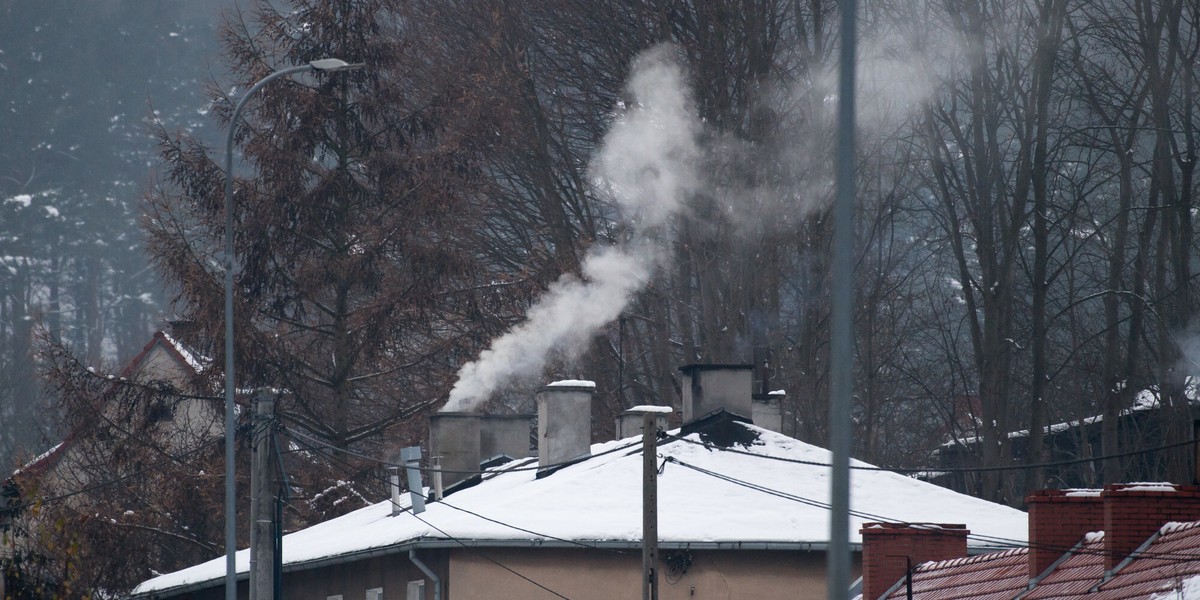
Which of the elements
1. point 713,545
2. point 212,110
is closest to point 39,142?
point 212,110

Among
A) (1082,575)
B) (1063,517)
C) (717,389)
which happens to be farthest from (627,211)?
(1082,575)

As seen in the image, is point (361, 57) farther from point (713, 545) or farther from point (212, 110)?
point (713, 545)

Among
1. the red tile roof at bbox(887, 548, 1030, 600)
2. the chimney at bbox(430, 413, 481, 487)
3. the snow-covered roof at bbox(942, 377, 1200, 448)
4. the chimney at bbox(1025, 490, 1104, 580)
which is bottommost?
the red tile roof at bbox(887, 548, 1030, 600)

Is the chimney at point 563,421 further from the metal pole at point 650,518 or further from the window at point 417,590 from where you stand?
the metal pole at point 650,518

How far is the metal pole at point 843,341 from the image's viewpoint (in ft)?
28.2

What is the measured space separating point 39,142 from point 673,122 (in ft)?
511

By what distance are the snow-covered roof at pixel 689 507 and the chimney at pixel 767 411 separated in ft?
8.40

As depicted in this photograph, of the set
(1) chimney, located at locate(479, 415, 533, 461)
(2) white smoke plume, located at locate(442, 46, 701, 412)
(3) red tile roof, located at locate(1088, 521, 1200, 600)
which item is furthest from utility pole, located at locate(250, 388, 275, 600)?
(2) white smoke plume, located at locate(442, 46, 701, 412)

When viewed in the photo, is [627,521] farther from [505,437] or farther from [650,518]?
[505,437]

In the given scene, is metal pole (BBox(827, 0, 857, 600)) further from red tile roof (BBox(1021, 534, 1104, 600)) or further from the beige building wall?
the beige building wall

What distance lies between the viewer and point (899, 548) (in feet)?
67.4

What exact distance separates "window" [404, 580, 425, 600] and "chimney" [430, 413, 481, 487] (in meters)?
6.68

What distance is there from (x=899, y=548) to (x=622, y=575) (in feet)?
12.3

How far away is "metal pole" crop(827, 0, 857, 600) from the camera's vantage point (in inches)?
339
